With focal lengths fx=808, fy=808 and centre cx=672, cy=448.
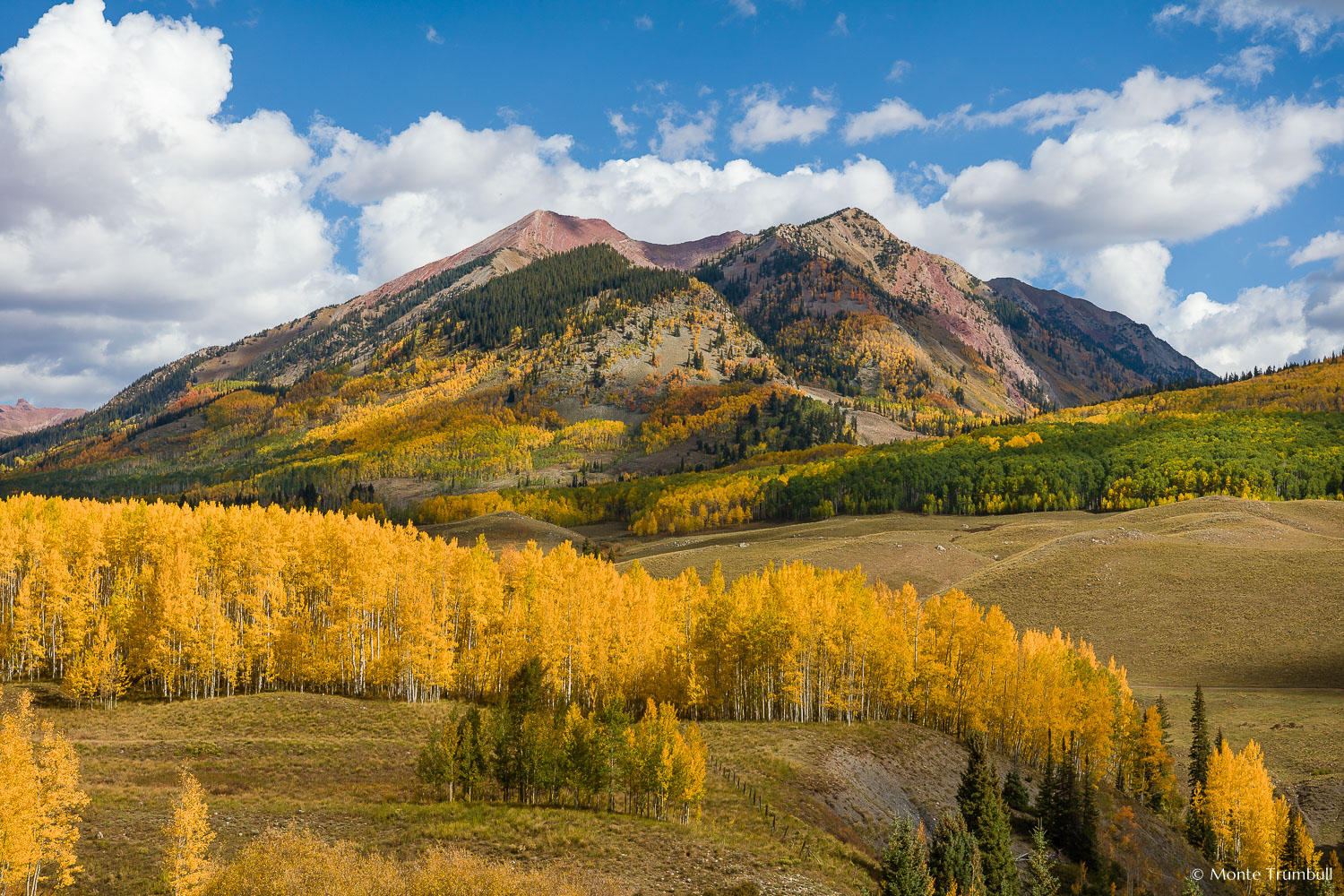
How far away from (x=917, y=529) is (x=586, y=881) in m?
170

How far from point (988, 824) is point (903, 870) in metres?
18.7

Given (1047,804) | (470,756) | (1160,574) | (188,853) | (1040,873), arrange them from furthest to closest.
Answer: (1160,574) < (1047,804) < (1040,873) < (470,756) < (188,853)

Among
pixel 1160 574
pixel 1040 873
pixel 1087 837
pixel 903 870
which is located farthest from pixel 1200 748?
pixel 1160 574

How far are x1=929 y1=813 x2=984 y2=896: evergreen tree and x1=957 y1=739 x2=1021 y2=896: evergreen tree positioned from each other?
218 cm

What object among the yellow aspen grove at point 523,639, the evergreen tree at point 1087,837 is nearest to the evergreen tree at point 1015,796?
the evergreen tree at point 1087,837

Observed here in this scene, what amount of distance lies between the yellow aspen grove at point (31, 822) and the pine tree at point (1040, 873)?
1944 inches

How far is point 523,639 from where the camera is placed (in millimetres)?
81000

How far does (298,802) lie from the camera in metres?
46.5

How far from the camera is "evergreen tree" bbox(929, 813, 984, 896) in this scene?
4703 centimetres

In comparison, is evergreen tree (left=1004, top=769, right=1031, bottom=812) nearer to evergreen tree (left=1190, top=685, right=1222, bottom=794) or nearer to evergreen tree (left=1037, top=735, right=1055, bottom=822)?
evergreen tree (left=1037, top=735, right=1055, bottom=822)

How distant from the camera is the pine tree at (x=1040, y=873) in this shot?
47.7 m

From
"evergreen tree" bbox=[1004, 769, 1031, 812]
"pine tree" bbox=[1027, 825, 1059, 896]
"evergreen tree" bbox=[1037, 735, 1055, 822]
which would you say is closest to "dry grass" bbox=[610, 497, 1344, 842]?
"evergreen tree" bbox=[1004, 769, 1031, 812]

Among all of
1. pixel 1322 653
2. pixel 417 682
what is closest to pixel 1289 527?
pixel 1322 653

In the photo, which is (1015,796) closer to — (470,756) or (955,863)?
(955,863)
